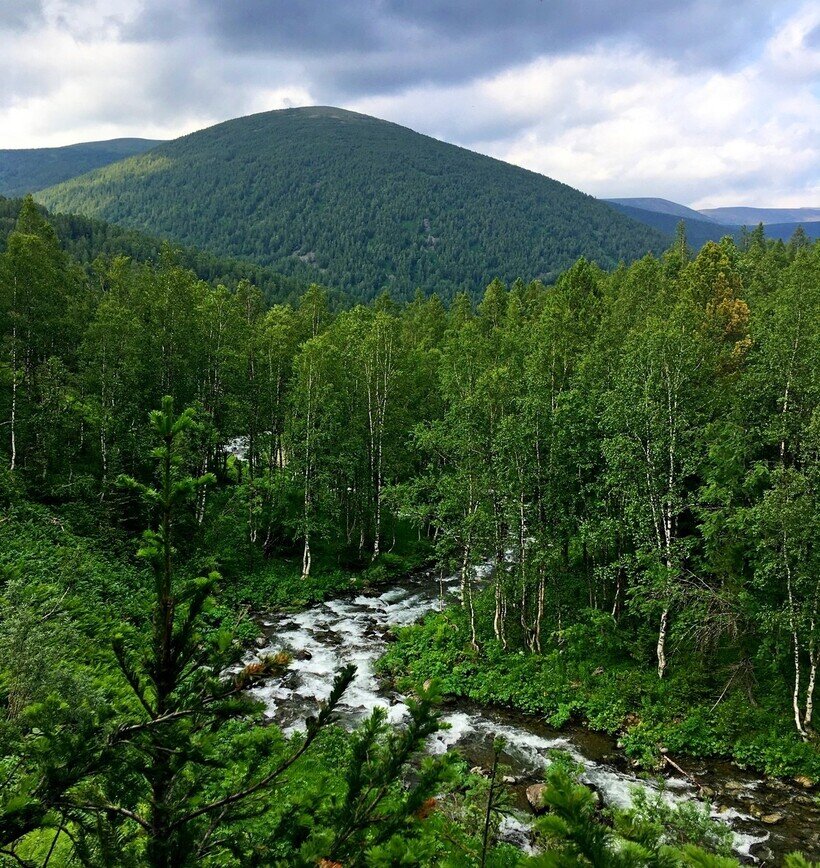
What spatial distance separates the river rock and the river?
0.85 ft

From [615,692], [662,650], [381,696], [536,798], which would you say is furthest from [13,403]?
[662,650]

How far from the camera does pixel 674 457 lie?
22.6m

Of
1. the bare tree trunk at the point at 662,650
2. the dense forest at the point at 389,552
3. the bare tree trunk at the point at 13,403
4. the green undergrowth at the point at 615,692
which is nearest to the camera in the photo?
the dense forest at the point at 389,552

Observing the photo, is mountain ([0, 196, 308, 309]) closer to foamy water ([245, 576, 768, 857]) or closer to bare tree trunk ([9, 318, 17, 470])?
bare tree trunk ([9, 318, 17, 470])

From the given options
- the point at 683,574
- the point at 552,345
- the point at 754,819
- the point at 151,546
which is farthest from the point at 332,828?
the point at 552,345

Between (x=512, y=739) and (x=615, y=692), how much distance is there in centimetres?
472

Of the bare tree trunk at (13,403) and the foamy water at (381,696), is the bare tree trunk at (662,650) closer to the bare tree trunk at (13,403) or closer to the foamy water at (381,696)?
the foamy water at (381,696)

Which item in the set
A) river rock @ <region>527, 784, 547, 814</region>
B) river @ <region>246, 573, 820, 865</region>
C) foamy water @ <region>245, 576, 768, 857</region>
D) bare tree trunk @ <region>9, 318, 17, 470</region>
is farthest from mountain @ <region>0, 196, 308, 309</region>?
river rock @ <region>527, 784, 547, 814</region>

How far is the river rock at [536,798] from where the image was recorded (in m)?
15.8

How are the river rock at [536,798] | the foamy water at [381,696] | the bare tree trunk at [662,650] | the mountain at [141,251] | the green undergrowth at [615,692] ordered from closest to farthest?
Result: 1. the river rock at [536,798]
2. the foamy water at [381,696]
3. the green undergrowth at [615,692]
4. the bare tree trunk at [662,650]
5. the mountain at [141,251]

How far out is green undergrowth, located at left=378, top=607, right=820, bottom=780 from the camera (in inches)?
731

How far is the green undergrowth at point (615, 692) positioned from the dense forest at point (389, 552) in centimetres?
11

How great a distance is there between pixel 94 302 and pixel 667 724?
4854 centimetres

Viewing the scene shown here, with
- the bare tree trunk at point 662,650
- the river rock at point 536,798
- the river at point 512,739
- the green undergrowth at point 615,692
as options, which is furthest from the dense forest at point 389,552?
the river rock at point 536,798
